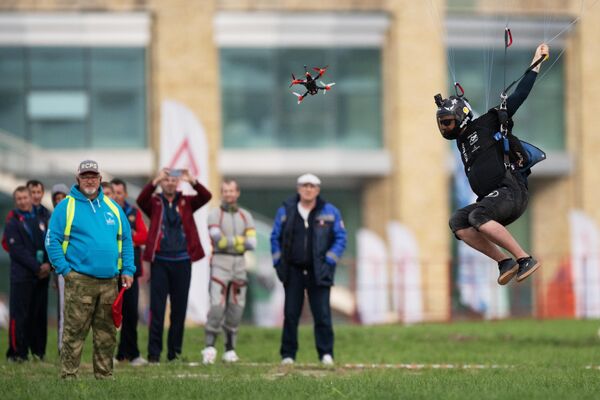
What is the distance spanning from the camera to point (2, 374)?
13867 mm

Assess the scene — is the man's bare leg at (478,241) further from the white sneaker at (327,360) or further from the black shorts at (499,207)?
the white sneaker at (327,360)

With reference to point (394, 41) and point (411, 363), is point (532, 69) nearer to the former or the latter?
point (411, 363)

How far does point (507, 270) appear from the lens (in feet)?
41.5

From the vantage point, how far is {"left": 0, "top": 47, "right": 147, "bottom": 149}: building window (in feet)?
131

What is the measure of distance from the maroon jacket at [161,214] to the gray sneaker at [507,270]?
4.65 meters

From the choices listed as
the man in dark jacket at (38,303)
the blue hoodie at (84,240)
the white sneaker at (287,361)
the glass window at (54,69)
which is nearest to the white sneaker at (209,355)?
the white sneaker at (287,361)

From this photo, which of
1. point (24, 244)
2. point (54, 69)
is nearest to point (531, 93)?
point (54, 69)

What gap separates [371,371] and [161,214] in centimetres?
341

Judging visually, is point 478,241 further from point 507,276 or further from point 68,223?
point 68,223

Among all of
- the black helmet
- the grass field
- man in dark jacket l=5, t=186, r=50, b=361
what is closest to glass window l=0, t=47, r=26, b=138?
the grass field

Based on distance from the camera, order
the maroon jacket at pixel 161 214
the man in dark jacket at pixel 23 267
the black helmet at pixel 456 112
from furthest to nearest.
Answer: the man in dark jacket at pixel 23 267
the maroon jacket at pixel 161 214
the black helmet at pixel 456 112

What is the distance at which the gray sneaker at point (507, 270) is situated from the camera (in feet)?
41.3

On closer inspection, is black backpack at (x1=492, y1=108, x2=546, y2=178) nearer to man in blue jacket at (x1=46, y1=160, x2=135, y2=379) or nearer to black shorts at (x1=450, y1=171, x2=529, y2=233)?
black shorts at (x1=450, y1=171, x2=529, y2=233)

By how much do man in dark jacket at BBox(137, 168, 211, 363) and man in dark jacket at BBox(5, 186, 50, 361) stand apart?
1.53 metres
